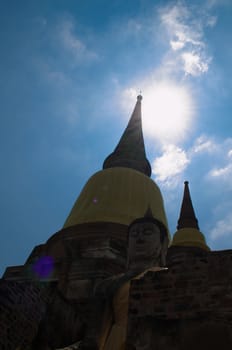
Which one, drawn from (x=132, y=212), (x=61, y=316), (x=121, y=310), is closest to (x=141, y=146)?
(x=132, y=212)

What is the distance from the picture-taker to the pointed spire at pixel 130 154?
19.4 metres

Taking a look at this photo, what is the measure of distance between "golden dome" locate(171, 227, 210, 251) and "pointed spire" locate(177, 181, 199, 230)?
75 centimetres

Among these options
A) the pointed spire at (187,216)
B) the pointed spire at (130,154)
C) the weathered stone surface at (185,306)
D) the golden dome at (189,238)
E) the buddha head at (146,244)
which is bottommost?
the weathered stone surface at (185,306)

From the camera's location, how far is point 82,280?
455 inches

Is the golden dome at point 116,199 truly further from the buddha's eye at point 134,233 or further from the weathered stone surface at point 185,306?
the weathered stone surface at point 185,306

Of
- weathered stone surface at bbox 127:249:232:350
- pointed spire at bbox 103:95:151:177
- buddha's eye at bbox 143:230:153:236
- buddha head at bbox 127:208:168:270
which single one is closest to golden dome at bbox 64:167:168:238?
pointed spire at bbox 103:95:151:177

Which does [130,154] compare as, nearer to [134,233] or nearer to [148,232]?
[134,233]

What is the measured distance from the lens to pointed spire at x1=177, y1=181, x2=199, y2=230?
18139 millimetres

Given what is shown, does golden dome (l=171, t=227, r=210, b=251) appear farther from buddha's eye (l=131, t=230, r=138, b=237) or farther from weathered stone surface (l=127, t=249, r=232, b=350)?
weathered stone surface (l=127, t=249, r=232, b=350)

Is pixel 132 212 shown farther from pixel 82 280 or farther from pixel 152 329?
pixel 152 329

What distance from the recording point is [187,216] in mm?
18672

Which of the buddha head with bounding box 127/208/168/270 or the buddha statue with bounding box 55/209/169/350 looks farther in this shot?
the buddha head with bounding box 127/208/168/270

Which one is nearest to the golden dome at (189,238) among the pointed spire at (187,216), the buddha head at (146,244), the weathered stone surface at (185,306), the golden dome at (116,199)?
the pointed spire at (187,216)

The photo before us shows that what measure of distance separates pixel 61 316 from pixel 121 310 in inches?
115
